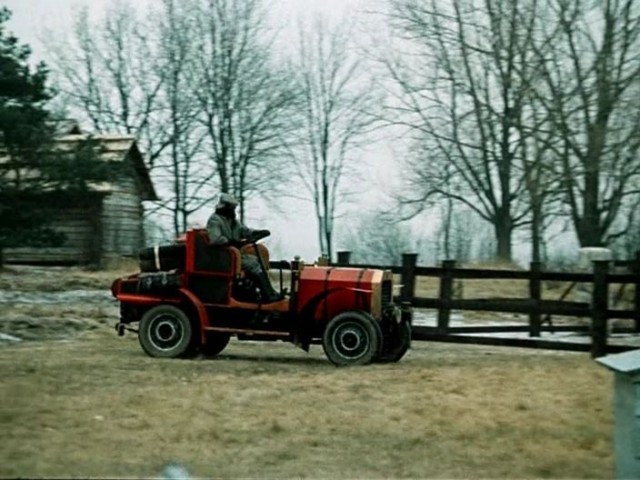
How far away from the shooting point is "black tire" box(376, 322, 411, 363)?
574 inches

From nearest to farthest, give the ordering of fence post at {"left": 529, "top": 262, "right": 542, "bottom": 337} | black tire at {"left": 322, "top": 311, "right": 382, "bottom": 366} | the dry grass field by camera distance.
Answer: the dry grass field < black tire at {"left": 322, "top": 311, "right": 382, "bottom": 366} < fence post at {"left": 529, "top": 262, "right": 542, "bottom": 337}

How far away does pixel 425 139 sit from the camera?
38000 millimetres

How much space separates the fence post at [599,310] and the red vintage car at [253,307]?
7.39ft

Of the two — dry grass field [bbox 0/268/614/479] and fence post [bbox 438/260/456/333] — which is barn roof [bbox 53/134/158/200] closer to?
fence post [bbox 438/260/456/333]

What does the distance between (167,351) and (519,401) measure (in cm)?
549

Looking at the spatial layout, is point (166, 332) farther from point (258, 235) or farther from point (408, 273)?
point (408, 273)

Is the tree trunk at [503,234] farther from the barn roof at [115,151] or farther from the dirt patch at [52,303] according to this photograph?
the barn roof at [115,151]

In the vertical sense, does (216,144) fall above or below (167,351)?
above

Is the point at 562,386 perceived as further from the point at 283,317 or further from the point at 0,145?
the point at 0,145

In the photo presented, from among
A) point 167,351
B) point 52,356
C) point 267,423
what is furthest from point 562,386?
point 52,356

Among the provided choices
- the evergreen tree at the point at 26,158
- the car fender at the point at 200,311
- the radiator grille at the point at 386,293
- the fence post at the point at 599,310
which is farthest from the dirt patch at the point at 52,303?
the fence post at the point at 599,310

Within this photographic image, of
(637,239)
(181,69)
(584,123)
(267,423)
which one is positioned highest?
(181,69)

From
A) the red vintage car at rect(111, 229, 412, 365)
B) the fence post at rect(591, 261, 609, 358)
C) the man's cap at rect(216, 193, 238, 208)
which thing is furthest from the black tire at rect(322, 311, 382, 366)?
the fence post at rect(591, 261, 609, 358)

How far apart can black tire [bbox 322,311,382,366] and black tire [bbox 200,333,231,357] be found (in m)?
1.52
